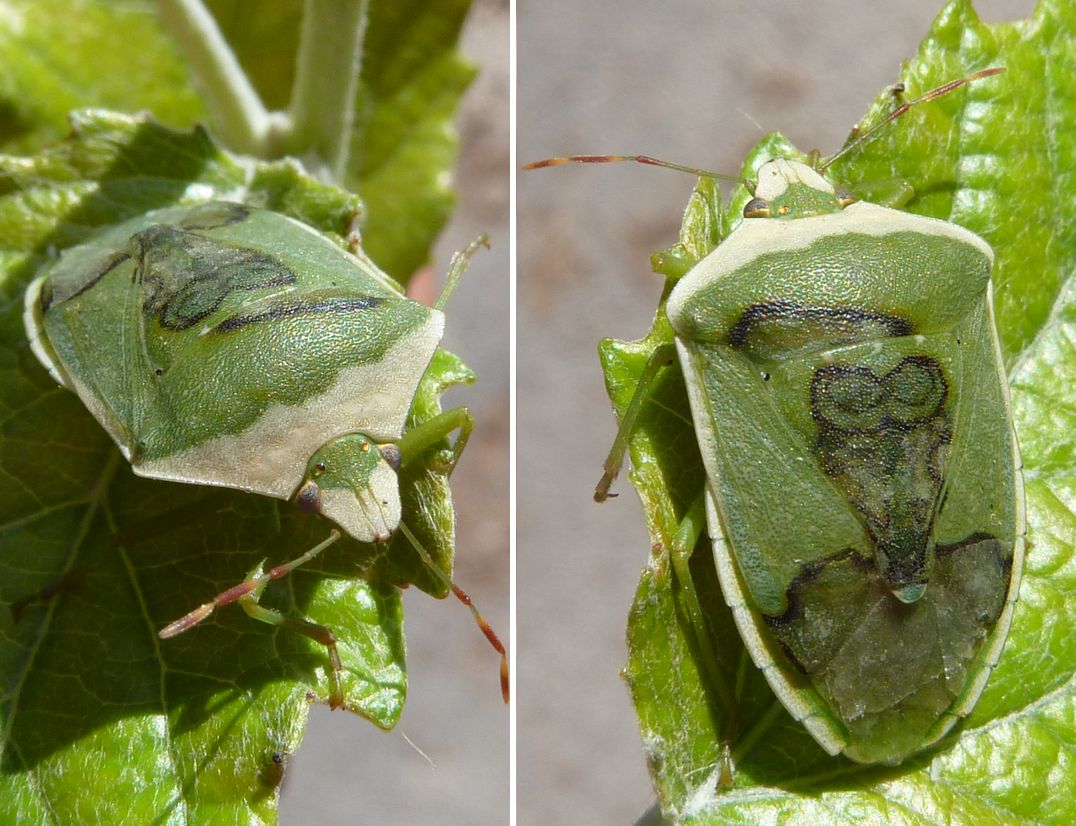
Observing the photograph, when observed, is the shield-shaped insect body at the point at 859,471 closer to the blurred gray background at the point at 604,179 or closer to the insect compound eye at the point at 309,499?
the insect compound eye at the point at 309,499

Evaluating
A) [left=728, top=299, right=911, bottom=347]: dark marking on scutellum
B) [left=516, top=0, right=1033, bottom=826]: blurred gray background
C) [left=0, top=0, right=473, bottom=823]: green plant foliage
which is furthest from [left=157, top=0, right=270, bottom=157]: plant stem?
[left=516, top=0, right=1033, bottom=826]: blurred gray background

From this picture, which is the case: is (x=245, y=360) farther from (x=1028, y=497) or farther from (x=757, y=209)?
(x=1028, y=497)

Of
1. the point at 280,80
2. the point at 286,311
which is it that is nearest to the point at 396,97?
the point at 280,80

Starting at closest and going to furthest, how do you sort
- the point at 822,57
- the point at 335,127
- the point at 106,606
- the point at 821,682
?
the point at 821,682 → the point at 106,606 → the point at 335,127 → the point at 822,57

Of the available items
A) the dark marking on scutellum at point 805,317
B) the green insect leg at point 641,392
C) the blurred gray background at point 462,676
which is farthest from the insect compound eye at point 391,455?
the blurred gray background at point 462,676

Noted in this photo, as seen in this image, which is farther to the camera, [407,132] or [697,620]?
[407,132]

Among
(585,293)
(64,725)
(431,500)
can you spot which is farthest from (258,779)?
(585,293)

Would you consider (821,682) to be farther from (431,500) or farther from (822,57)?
(822,57)

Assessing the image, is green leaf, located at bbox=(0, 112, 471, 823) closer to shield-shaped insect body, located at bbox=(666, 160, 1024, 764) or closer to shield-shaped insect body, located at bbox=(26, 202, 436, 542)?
shield-shaped insect body, located at bbox=(26, 202, 436, 542)
